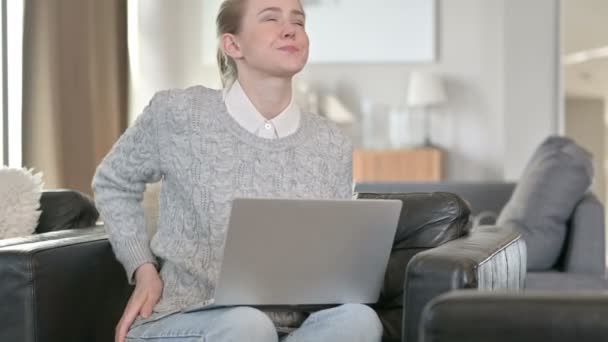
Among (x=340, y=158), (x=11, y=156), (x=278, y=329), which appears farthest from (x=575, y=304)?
(x=11, y=156)

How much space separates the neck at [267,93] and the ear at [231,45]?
0.25ft

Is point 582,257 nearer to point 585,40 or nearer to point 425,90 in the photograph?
point 425,90

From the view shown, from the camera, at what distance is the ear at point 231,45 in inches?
86.0

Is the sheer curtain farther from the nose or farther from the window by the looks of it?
the nose

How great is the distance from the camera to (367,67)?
672 cm

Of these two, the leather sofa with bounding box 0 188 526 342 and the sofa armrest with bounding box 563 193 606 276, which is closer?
the leather sofa with bounding box 0 188 526 342

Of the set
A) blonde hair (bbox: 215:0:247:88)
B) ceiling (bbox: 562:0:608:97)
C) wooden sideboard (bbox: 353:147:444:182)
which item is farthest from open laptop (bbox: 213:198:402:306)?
ceiling (bbox: 562:0:608:97)

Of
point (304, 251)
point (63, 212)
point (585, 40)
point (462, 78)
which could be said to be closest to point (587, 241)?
point (63, 212)

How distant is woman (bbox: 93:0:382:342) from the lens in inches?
79.4

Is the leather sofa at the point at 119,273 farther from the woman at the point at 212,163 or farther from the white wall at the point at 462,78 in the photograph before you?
the white wall at the point at 462,78

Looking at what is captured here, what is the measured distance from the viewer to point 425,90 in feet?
20.9

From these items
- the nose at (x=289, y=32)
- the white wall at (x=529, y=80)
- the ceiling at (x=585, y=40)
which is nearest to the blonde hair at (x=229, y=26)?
the nose at (x=289, y=32)

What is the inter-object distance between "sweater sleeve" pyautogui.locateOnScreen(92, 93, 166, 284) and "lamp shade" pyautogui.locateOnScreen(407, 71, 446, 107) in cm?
441

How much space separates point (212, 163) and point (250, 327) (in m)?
0.41
